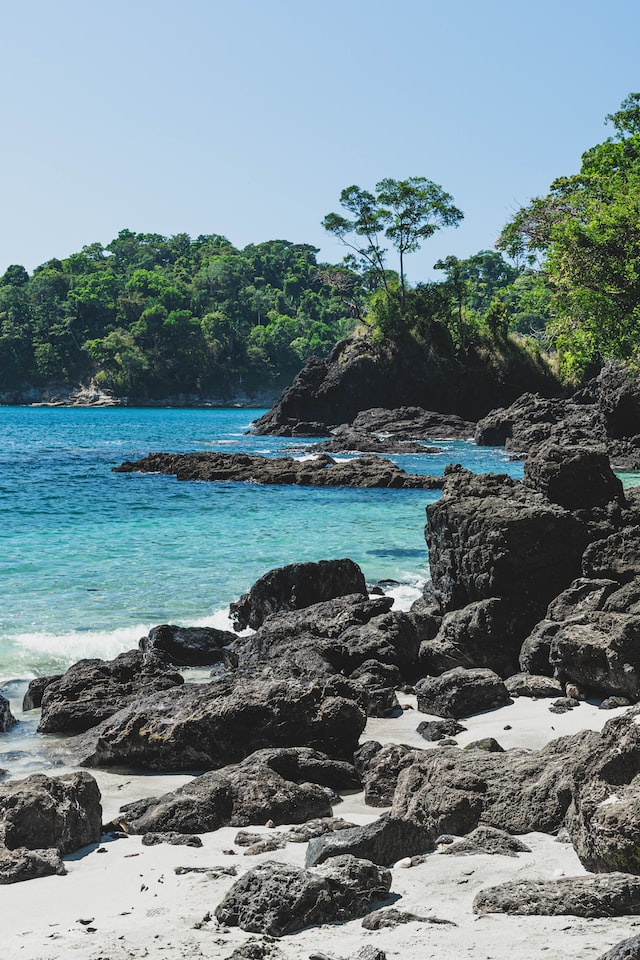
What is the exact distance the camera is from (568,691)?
888 centimetres

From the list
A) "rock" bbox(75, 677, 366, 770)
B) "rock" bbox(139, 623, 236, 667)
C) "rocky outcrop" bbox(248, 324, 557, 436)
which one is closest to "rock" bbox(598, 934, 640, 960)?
"rock" bbox(75, 677, 366, 770)

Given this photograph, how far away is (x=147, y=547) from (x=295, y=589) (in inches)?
284

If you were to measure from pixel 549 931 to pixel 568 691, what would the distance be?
17.4 ft

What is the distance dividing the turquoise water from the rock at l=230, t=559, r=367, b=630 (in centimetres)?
57

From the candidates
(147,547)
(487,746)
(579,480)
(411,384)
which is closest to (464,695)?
(487,746)

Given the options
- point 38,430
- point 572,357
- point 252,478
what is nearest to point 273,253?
point 38,430

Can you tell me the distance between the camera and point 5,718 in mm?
9258

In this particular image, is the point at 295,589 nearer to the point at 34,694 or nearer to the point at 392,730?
the point at 34,694

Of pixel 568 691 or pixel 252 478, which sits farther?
pixel 252 478

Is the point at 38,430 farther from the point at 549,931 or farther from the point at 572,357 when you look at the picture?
the point at 549,931

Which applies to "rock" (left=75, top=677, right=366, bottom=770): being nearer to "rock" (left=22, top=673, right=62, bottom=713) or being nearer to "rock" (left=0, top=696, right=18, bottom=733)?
"rock" (left=0, top=696, right=18, bottom=733)

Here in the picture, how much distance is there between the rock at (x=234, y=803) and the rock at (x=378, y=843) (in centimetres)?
113

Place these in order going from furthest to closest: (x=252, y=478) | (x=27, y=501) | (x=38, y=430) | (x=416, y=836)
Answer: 1. (x=38, y=430)
2. (x=252, y=478)
3. (x=27, y=501)
4. (x=416, y=836)

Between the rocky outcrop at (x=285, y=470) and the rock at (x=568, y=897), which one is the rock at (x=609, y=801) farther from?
the rocky outcrop at (x=285, y=470)
